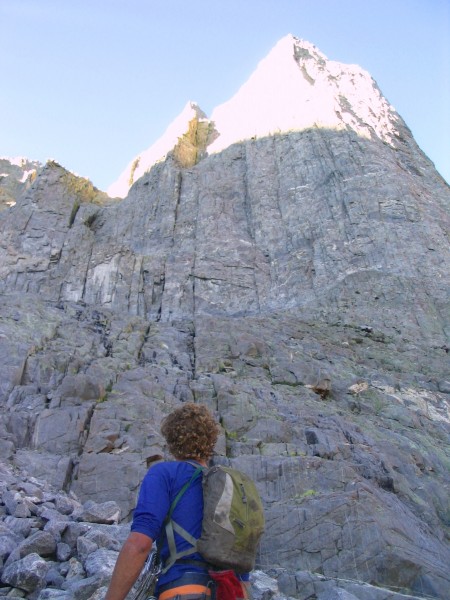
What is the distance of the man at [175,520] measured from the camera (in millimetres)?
3518

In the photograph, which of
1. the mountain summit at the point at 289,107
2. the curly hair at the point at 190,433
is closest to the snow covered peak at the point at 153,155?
the mountain summit at the point at 289,107

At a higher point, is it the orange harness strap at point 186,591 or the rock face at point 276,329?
the rock face at point 276,329

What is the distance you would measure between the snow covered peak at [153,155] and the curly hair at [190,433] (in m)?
52.9

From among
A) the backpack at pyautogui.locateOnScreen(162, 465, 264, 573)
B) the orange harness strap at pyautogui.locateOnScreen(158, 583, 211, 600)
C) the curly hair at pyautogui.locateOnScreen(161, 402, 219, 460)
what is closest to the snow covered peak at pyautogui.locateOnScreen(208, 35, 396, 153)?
the curly hair at pyautogui.locateOnScreen(161, 402, 219, 460)

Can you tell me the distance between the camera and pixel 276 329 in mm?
27828

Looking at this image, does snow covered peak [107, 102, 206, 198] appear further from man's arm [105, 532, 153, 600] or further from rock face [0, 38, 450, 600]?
man's arm [105, 532, 153, 600]

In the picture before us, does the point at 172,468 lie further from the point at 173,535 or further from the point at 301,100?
the point at 301,100

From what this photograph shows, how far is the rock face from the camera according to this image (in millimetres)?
11933

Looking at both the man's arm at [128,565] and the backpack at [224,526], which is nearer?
the man's arm at [128,565]

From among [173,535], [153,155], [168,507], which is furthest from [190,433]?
[153,155]

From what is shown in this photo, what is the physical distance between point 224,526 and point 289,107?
5327 centimetres

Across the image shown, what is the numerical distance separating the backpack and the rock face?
3.23m

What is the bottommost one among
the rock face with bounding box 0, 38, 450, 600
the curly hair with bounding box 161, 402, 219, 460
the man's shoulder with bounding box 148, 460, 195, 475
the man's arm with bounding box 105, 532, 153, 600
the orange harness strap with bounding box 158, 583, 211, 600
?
the orange harness strap with bounding box 158, 583, 211, 600

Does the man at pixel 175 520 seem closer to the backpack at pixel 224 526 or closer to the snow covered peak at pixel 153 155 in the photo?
the backpack at pixel 224 526
